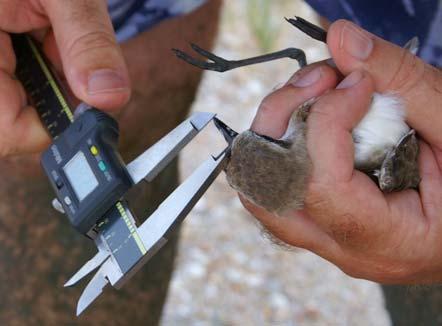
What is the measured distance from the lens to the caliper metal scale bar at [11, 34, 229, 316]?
1.47m

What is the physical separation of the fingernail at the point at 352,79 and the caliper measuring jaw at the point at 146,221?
241 mm

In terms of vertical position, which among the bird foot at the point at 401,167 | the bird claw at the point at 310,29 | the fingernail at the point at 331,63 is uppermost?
the bird claw at the point at 310,29

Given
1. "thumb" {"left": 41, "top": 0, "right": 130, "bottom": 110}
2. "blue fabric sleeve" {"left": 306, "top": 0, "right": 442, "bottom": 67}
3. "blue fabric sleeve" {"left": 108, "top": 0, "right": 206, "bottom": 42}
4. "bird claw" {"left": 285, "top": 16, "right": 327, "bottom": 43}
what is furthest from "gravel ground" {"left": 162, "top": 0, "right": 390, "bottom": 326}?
"thumb" {"left": 41, "top": 0, "right": 130, "bottom": 110}

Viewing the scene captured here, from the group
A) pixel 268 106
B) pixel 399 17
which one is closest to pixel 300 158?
pixel 268 106

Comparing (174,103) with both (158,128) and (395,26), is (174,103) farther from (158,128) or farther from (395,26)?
(395,26)

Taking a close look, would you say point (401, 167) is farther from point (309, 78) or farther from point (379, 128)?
point (309, 78)

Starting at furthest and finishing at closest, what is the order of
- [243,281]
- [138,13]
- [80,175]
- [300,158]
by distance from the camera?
[243,281], [138,13], [80,175], [300,158]

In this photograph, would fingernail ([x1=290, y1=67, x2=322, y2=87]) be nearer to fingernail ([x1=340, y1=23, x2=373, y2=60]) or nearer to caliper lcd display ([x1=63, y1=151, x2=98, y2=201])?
fingernail ([x1=340, y1=23, x2=373, y2=60])

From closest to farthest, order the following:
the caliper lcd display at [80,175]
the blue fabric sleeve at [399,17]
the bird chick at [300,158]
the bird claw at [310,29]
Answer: the bird chick at [300,158] < the caliper lcd display at [80,175] < the bird claw at [310,29] < the blue fabric sleeve at [399,17]

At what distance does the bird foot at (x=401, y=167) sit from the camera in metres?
1.52

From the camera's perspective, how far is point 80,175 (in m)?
1.58

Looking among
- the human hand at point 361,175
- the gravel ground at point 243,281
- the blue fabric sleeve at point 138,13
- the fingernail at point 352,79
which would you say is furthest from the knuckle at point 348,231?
the gravel ground at point 243,281

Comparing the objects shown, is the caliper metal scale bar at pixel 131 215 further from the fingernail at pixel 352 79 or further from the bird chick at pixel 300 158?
the fingernail at pixel 352 79

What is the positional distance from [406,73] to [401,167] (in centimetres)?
17
